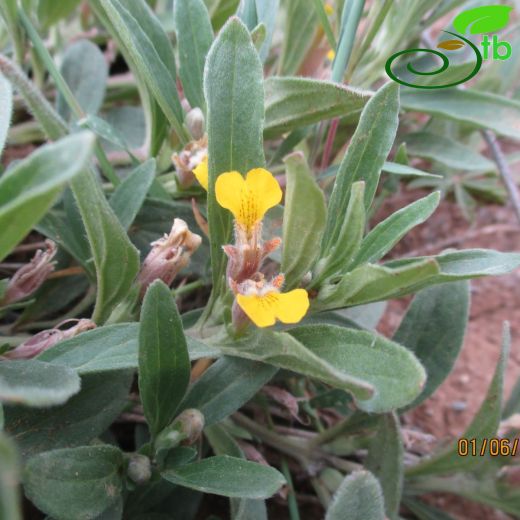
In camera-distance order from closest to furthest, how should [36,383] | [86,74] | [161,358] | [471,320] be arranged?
[36,383] < [161,358] < [86,74] < [471,320]

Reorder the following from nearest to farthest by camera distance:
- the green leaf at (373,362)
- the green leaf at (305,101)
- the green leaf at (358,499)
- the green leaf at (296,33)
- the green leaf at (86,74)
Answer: the green leaf at (373,362)
the green leaf at (358,499)
the green leaf at (305,101)
the green leaf at (296,33)
the green leaf at (86,74)

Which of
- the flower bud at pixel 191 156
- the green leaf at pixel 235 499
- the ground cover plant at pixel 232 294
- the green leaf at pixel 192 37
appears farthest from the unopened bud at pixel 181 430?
the green leaf at pixel 192 37

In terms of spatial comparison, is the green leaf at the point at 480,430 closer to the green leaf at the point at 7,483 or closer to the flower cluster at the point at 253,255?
the flower cluster at the point at 253,255

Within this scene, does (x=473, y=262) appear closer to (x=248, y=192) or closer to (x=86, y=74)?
(x=248, y=192)

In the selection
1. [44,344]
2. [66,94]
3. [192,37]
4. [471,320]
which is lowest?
[471,320]

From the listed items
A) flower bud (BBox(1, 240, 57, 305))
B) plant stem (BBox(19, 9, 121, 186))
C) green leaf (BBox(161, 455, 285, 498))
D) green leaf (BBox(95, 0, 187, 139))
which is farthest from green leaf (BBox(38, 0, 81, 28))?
green leaf (BBox(161, 455, 285, 498))

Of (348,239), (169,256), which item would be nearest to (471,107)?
(348,239)
